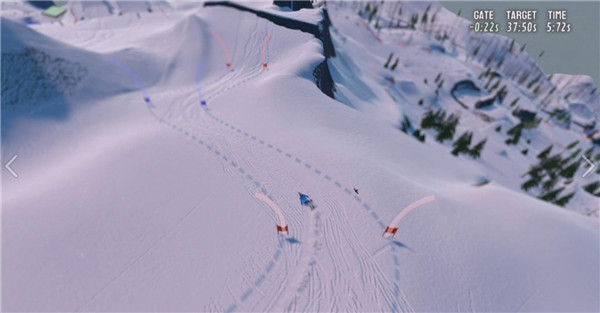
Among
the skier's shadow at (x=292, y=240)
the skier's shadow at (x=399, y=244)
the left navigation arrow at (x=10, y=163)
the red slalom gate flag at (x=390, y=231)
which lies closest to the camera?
the skier's shadow at (x=292, y=240)

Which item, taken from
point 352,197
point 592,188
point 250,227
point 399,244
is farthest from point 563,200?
point 250,227

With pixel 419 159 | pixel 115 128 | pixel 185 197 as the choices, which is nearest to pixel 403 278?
pixel 185 197

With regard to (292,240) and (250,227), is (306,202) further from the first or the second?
(250,227)

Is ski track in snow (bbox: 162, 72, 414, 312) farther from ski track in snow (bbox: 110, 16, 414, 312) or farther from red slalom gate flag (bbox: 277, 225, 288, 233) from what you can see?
red slalom gate flag (bbox: 277, 225, 288, 233)

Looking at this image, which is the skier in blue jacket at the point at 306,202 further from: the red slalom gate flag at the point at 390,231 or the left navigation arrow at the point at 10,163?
the left navigation arrow at the point at 10,163

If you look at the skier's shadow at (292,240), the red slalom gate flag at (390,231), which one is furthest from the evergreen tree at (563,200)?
the skier's shadow at (292,240)

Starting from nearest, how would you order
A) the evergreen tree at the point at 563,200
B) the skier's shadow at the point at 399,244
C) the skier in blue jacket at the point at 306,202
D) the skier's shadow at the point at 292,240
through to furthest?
the skier's shadow at the point at 292,240
the skier's shadow at the point at 399,244
the skier in blue jacket at the point at 306,202
the evergreen tree at the point at 563,200

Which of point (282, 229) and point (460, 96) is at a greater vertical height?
point (282, 229)

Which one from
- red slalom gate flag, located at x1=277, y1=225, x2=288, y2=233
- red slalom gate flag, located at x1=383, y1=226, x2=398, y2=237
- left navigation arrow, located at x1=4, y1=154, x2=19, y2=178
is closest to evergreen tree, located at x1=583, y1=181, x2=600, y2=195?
red slalom gate flag, located at x1=383, y1=226, x2=398, y2=237

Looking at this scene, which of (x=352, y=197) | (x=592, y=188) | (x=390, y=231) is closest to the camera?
(x=390, y=231)
